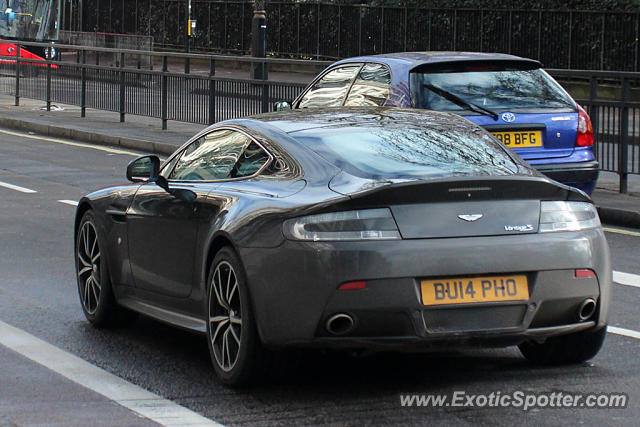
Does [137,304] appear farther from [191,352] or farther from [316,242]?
[316,242]

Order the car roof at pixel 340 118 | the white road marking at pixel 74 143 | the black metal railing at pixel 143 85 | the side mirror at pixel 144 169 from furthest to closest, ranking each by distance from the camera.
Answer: the white road marking at pixel 74 143, the black metal railing at pixel 143 85, the side mirror at pixel 144 169, the car roof at pixel 340 118

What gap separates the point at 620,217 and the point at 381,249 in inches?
283

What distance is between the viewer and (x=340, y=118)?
6.74 m

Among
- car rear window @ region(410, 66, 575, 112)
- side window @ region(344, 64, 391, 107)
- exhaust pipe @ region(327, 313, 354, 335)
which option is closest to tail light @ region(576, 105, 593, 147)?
car rear window @ region(410, 66, 575, 112)

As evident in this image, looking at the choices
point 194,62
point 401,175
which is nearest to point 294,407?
point 401,175

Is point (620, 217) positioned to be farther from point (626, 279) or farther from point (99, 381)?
point (99, 381)

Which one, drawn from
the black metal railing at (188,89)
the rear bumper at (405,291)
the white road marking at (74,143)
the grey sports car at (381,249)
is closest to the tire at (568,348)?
the grey sports car at (381,249)

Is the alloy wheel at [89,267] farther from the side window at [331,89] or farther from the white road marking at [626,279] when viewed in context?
the side window at [331,89]

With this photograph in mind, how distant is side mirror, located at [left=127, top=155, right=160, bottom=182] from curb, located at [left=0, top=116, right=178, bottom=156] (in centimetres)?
1228

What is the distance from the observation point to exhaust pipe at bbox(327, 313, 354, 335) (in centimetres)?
546

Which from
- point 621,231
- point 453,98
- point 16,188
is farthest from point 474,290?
point 16,188

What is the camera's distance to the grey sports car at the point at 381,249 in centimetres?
546

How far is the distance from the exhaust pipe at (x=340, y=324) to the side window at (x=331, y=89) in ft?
21.1

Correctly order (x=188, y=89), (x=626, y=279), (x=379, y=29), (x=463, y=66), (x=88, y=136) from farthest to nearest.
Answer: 1. (x=379, y=29)
2. (x=88, y=136)
3. (x=188, y=89)
4. (x=463, y=66)
5. (x=626, y=279)
